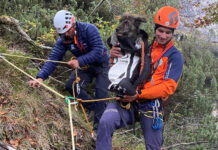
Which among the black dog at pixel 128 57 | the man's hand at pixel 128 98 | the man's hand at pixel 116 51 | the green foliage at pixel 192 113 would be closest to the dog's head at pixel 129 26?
the black dog at pixel 128 57

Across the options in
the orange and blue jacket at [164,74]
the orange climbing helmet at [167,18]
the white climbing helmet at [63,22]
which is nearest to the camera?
the orange and blue jacket at [164,74]

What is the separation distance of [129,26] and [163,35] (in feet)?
1.41

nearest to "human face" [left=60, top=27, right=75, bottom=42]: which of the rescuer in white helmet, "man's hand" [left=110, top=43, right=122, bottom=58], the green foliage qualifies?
the rescuer in white helmet

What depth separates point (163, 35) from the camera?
335 centimetres

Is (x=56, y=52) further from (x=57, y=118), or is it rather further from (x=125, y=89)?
(x=125, y=89)

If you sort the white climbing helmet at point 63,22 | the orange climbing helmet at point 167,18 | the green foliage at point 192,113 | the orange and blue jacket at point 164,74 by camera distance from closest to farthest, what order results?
the orange and blue jacket at point 164,74
the orange climbing helmet at point 167,18
the white climbing helmet at point 63,22
the green foliage at point 192,113

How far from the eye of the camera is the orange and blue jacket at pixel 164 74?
10.5 ft

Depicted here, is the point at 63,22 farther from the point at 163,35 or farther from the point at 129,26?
the point at 163,35

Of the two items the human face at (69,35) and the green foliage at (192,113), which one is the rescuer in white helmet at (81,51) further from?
the green foliage at (192,113)

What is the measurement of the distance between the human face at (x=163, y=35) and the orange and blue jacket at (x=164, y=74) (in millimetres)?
61

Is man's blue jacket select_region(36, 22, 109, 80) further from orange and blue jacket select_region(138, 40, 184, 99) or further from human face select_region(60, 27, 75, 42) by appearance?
orange and blue jacket select_region(138, 40, 184, 99)

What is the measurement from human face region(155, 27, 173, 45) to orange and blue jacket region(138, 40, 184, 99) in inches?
2.4

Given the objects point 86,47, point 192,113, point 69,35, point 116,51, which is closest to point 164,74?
point 116,51

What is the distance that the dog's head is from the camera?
3277 millimetres
